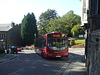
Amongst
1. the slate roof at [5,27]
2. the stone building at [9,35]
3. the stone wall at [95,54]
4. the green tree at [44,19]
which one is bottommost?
the stone wall at [95,54]

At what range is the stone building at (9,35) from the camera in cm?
5353

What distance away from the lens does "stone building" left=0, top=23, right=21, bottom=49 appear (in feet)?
176

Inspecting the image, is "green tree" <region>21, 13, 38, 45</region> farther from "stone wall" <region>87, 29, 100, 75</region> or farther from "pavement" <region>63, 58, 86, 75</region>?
"stone wall" <region>87, 29, 100, 75</region>

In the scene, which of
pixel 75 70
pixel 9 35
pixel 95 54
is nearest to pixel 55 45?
pixel 75 70

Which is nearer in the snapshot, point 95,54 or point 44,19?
point 95,54

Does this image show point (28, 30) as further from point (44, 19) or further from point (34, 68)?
point (34, 68)

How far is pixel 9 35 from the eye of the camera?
2170 inches

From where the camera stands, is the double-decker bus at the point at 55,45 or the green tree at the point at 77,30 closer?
the double-decker bus at the point at 55,45

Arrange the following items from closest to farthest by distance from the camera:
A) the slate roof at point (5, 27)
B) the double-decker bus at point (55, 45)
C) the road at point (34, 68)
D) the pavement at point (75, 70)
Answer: the pavement at point (75, 70)
the road at point (34, 68)
the double-decker bus at point (55, 45)
the slate roof at point (5, 27)

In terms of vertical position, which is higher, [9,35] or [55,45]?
[9,35]

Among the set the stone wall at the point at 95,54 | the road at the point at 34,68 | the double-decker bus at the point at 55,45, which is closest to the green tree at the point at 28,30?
the double-decker bus at the point at 55,45

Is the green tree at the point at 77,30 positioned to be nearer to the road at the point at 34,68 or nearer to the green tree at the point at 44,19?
the green tree at the point at 44,19

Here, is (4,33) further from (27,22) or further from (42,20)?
(42,20)

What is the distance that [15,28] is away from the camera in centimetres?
6022
